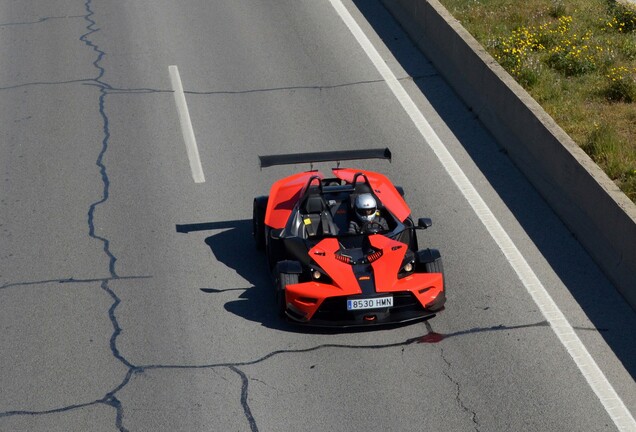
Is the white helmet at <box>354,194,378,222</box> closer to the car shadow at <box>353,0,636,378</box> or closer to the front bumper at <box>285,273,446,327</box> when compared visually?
the front bumper at <box>285,273,446,327</box>

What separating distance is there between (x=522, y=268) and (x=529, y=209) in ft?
5.50

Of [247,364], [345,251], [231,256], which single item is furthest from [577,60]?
[247,364]

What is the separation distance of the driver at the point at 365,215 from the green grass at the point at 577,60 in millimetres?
3470

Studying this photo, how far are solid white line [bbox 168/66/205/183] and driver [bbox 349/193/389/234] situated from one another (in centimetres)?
370

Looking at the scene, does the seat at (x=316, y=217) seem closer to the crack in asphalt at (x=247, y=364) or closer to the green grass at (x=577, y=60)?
the crack in asphalt at (x=247, y=364)

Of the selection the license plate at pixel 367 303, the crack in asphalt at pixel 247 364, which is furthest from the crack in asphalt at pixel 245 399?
the license plate at pixel 367 303

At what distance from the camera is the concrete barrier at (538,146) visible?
505 inches

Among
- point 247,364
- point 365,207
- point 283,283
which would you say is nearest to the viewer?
point 247,364

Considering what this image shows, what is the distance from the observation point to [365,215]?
41.2 feet

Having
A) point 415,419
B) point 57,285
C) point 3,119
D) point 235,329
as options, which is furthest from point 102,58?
point 415,419

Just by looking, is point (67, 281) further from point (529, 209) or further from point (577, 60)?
point (577, 60)

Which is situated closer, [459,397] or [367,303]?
[459,397]

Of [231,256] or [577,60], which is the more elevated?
[577,60]

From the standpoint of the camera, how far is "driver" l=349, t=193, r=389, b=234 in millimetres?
12523
